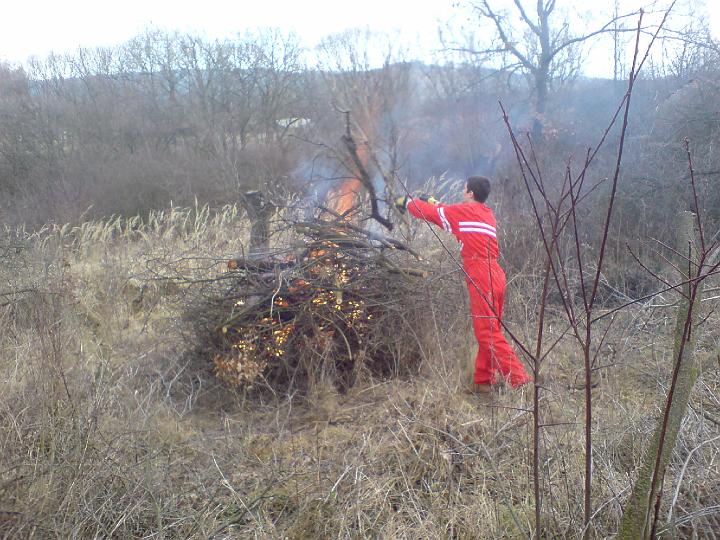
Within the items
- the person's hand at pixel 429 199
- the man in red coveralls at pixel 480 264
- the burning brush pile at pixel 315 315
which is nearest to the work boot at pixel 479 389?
the man in red coveralls at pixel 480 264

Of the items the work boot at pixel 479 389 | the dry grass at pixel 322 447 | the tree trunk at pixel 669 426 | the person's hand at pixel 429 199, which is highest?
the person's hand at pixel 429 199

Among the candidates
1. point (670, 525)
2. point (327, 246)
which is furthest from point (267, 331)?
point (670, 525)

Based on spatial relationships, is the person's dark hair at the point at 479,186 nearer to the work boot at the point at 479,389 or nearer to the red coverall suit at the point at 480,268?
the red coverall suit at the point at 480,268

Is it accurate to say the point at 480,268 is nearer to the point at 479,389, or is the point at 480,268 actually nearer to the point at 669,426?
the point at 479,389

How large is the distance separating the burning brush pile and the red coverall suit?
0.48 m

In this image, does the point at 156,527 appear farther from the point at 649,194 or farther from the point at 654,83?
the point at 654,83

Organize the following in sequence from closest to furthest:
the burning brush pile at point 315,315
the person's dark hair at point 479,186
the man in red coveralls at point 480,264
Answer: the man in red coveralls at point 480,264, the burning brush pile at point 315,315, the person's dark hair at point 479,186

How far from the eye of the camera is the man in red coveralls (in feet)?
15.1

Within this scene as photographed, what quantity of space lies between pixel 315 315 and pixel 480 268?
54.5 inches

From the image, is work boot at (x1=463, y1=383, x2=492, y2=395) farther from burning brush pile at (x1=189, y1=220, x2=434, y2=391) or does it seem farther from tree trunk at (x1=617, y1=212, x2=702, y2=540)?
tree trunk at (x1=617, y1=212, x2=702, y2=540)

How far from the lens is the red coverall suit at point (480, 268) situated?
181 inches

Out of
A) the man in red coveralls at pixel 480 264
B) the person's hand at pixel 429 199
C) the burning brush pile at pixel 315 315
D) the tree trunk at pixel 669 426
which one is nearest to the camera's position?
the tree trunk at pixel 669 426

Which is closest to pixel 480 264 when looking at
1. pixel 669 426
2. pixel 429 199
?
pixel 429 199

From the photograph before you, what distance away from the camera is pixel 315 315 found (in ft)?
15.9
